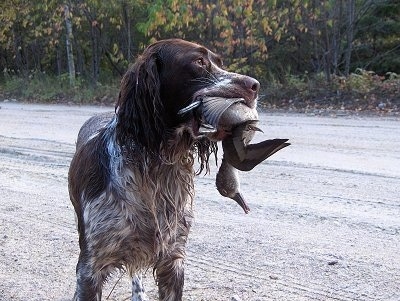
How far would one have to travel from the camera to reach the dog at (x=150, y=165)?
353 centimetres

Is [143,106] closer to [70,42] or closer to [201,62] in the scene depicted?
[201,62]

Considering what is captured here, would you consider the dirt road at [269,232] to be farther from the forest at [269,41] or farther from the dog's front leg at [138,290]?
the forest at [269,41]

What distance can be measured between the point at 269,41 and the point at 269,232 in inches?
563

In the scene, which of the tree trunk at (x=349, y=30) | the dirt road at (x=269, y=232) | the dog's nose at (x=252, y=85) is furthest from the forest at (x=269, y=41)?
the dog's nose at (x=252, y=85)

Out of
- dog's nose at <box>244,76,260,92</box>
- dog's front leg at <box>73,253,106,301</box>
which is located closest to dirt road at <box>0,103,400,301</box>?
dog's front leg at <box>73,253,106,301</box>

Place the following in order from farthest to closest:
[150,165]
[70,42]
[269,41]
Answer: [70,42] → [269,41] → [150,165]

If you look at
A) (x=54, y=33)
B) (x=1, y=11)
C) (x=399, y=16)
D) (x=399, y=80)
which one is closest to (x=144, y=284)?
(x=399, y=80)

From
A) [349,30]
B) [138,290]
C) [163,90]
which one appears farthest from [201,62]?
[349,30]

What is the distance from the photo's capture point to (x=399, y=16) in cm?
1947

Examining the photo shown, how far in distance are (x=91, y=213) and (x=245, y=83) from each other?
1158mm

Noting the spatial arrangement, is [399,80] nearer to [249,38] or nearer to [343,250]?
[249,38]

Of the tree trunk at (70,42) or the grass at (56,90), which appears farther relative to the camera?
the tree trunk at (70,42)

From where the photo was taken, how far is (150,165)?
371 centimetres

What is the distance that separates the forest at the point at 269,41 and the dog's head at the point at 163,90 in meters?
12.2
